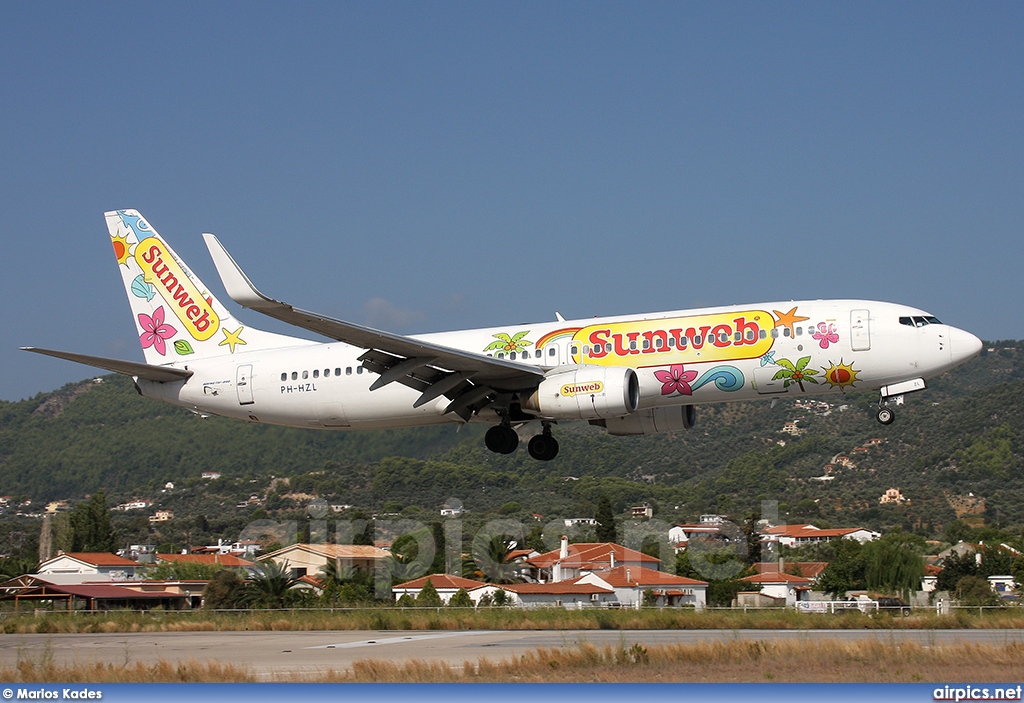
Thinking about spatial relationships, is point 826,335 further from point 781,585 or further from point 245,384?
point 781,585

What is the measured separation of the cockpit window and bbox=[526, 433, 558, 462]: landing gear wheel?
10.1 m

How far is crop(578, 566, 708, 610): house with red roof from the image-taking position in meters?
50.2

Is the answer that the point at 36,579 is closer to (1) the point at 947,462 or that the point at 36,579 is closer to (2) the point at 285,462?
(2) the point at 285,462

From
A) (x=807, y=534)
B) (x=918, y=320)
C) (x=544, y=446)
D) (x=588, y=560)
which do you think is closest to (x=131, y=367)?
(x=544, y=446)

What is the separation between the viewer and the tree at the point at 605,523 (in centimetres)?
6012

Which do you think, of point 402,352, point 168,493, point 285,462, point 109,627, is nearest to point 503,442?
point 402,352

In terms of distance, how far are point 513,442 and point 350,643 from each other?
690 cm

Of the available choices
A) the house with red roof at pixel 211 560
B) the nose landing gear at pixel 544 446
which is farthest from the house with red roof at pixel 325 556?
the nose landing gear at pixel 544 446

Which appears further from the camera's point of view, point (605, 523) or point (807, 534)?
point (807, 534)

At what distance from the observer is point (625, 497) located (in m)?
72.8

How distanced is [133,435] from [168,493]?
25.3ft

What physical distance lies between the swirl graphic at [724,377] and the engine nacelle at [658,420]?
312 cm

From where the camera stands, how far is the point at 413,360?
96.6 feet

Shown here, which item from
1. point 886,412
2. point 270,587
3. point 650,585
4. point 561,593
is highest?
point 886,412
